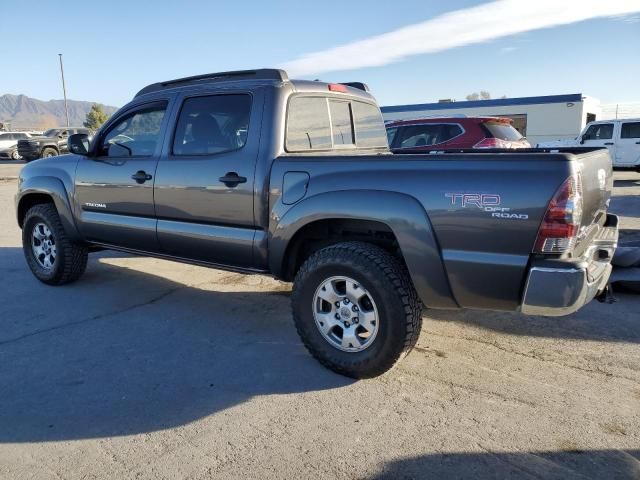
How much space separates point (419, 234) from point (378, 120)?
7.85 feet

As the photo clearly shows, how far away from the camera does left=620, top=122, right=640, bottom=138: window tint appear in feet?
55.2

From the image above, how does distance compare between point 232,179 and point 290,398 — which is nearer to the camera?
point 290,398

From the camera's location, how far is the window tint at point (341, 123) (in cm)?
455

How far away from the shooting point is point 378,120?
17.2 ft

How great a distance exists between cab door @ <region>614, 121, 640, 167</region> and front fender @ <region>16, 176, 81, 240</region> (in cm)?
1699

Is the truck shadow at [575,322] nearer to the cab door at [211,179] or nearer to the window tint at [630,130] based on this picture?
the cab door at [211,179]

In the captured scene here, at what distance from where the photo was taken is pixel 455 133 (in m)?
10.2

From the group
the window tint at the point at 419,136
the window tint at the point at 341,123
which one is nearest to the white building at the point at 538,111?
the window tint at the point at 419,136

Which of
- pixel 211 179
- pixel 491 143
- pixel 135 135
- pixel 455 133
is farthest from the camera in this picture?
pixel 455 133

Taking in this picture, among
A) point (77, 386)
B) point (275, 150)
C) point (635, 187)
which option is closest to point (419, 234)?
point (275, 150)

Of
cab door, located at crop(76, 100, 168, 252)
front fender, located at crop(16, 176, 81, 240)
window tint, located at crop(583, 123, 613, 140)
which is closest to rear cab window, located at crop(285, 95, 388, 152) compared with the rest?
cab door, located at crop(76, 100, 168, 252)

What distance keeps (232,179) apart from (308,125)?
2.49 ft

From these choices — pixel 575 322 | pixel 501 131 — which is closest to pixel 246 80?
pixel 575 322

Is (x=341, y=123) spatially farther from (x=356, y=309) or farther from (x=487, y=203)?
(x=487, y=203)
